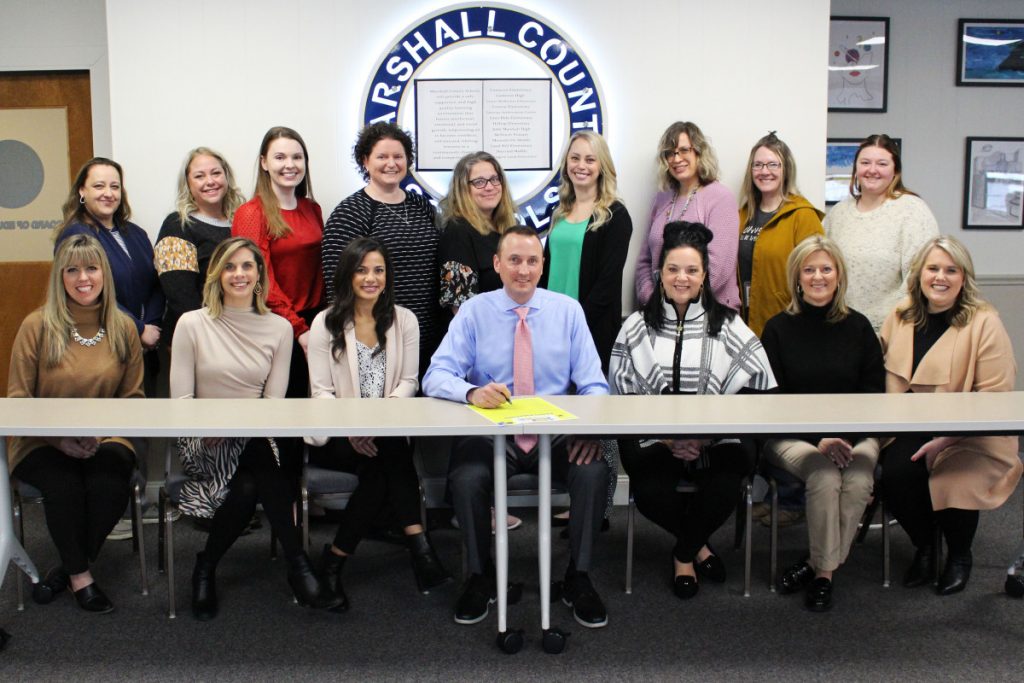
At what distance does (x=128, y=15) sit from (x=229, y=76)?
48 cm

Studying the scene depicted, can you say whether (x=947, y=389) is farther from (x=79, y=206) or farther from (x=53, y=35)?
(x=53, y=35)

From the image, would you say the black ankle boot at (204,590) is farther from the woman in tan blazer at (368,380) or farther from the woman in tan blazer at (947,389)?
the woman in tan blazer at (947,389)

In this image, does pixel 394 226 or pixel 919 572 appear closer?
pixel 919 572

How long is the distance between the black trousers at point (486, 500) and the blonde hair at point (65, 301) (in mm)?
1268

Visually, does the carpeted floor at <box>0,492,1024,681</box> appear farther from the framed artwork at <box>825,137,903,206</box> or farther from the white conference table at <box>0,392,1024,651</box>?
the framed artwork at <box>825,137,903,206</box>

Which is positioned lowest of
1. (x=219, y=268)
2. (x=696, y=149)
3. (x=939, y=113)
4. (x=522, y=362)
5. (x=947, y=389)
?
(x=947, y=389)

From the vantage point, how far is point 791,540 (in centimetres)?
360

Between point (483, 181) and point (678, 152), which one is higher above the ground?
point (678, 152)

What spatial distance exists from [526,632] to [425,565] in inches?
17.6

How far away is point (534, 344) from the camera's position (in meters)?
3.02

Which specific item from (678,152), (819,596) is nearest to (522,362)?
(819,596)

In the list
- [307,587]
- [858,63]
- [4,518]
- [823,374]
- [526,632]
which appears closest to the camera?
[4,518]

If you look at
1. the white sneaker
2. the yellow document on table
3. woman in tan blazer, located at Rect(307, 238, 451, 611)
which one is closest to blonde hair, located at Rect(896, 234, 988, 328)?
the yellow document on table

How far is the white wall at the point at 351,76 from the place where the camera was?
3908mm
